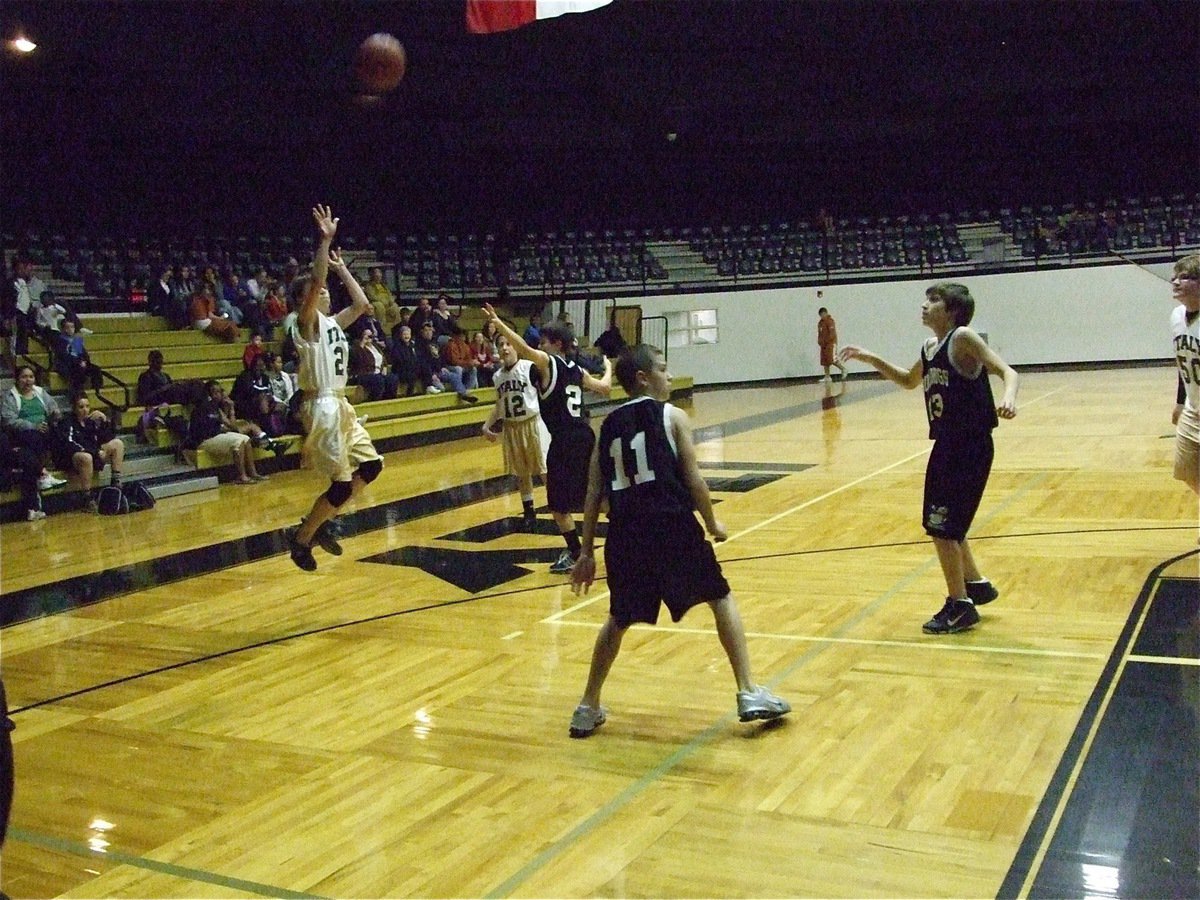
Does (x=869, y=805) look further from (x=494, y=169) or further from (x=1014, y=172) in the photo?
(x=1014, y=172)

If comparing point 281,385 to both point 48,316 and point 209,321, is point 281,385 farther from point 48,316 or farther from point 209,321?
point 48,316

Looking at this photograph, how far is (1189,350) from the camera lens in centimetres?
571

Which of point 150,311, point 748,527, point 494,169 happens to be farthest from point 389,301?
point 748,527

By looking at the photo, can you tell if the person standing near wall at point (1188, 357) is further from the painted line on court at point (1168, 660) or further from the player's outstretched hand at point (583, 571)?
the player's outstretched hand at point (583, 571)

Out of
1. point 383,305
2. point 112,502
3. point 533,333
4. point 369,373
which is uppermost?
point 383,305

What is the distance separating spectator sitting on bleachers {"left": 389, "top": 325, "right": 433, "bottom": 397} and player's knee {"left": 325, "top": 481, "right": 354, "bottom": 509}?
9504 millimetres

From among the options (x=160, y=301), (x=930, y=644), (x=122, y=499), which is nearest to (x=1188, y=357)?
(x=930, y=644)

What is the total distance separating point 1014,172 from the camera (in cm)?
2545

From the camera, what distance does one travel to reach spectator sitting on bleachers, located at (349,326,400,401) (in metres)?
15.4

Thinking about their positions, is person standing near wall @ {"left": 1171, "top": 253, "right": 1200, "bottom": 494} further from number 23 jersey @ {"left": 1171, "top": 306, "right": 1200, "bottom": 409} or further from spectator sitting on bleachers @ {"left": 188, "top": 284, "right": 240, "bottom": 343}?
spectator sitting on bleachers @ {"left": 188, "top": 284, "right": 240, "bottom": 343}

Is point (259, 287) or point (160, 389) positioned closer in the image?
point (160, 389)

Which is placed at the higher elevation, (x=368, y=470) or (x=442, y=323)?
(x=442, y=323)

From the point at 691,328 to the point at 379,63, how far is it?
1662cm

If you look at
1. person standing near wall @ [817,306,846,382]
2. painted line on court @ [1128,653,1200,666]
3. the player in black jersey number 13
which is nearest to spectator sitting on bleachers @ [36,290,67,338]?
the player in black jersey number 13
